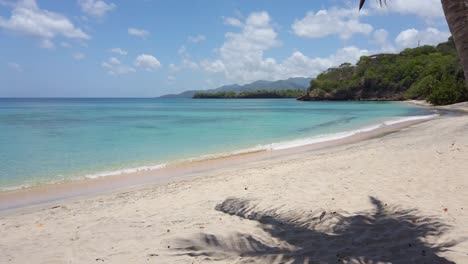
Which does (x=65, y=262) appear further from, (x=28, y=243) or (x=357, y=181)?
(x=357, y=181)

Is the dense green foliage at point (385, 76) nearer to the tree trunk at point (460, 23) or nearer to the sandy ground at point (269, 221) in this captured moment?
the sandy ground at point (269, 221)

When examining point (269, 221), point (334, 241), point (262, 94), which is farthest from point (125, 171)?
point (262, 94)

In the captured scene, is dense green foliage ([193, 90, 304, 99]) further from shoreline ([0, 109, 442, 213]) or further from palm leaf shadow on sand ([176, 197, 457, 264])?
palm leaf shadow on sand ([176, 197, 457, 264])

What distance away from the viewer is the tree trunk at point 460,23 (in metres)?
3.06

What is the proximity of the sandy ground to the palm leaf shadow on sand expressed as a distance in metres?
0.01

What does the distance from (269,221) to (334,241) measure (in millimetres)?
1216

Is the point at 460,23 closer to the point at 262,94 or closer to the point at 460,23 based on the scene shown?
the point at 460,23

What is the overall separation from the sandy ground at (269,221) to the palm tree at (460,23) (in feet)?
6.81

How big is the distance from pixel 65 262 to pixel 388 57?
4580 inches

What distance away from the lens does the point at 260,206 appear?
20.8 feet

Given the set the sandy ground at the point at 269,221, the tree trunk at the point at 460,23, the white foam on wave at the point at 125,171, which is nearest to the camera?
the tree trunk at the point at 460,23

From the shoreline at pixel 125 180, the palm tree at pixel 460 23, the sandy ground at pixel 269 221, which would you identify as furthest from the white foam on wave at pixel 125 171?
the palm tree at pixel 460 23

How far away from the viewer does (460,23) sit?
122 inches

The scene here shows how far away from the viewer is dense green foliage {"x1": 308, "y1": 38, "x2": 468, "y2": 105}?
275ft
